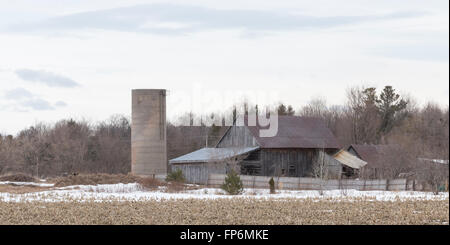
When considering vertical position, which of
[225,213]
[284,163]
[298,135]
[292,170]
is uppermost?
[298,135]

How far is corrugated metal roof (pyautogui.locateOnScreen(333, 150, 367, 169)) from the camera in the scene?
53678mm

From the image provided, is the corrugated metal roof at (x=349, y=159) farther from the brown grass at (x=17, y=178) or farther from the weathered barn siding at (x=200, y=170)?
the brown grass at (x=17, y=178)

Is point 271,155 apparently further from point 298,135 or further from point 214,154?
point 214,154

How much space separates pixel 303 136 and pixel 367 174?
325 inches

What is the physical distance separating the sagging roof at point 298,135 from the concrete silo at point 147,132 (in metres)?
7.27

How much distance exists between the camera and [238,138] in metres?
54.7

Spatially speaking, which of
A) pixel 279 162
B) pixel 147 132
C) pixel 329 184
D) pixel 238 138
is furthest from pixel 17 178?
pixel 279 162

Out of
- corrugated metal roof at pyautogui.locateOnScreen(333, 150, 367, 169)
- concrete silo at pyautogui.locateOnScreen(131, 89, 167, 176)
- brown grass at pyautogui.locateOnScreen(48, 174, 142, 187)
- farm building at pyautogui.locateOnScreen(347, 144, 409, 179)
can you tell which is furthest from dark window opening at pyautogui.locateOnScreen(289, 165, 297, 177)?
brown grass at pyautogui.locateOnScreen(48, 174, 142, 187)

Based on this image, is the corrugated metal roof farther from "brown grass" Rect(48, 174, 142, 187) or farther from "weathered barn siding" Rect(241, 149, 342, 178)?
"brown grass" Rect(48, 174, 142, 187)

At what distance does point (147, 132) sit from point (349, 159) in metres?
16.2

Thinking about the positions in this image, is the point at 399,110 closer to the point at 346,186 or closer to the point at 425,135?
the point at 346,186

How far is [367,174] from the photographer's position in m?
48.5
